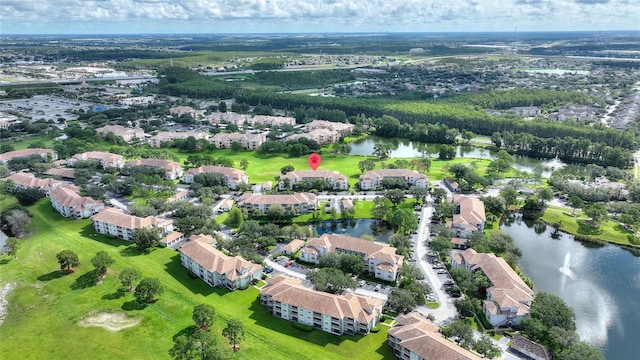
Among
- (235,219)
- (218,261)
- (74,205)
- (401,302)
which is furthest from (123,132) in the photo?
Answer: (401,302)

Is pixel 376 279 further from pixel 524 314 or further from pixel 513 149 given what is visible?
pixel 513 149

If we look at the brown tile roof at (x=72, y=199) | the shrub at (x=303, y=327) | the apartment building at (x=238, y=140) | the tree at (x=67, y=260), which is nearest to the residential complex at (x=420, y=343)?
the shrub at (x=303, y=327)

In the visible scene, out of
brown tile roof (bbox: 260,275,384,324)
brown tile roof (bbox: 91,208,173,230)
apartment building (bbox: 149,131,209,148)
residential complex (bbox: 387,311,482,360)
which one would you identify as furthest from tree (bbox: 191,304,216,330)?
apartment building (bbox: 149,131,209,148)

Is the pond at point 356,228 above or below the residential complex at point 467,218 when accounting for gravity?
below

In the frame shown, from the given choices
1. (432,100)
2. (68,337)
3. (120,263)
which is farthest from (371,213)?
(432,100)

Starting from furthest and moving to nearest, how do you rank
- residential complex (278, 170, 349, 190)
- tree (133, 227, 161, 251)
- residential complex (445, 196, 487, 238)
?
→ 1. residential complex (278, 170, 349, 190)
2. residential complex (445, 196, 487, 238)
3. tree (133, 227, 161, 251)

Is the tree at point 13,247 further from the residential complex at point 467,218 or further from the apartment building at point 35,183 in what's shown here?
the residential complex at point 467,218

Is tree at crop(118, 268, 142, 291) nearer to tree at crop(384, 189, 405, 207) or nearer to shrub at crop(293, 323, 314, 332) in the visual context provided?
shrub at crop(293, 323, 314, 332)
